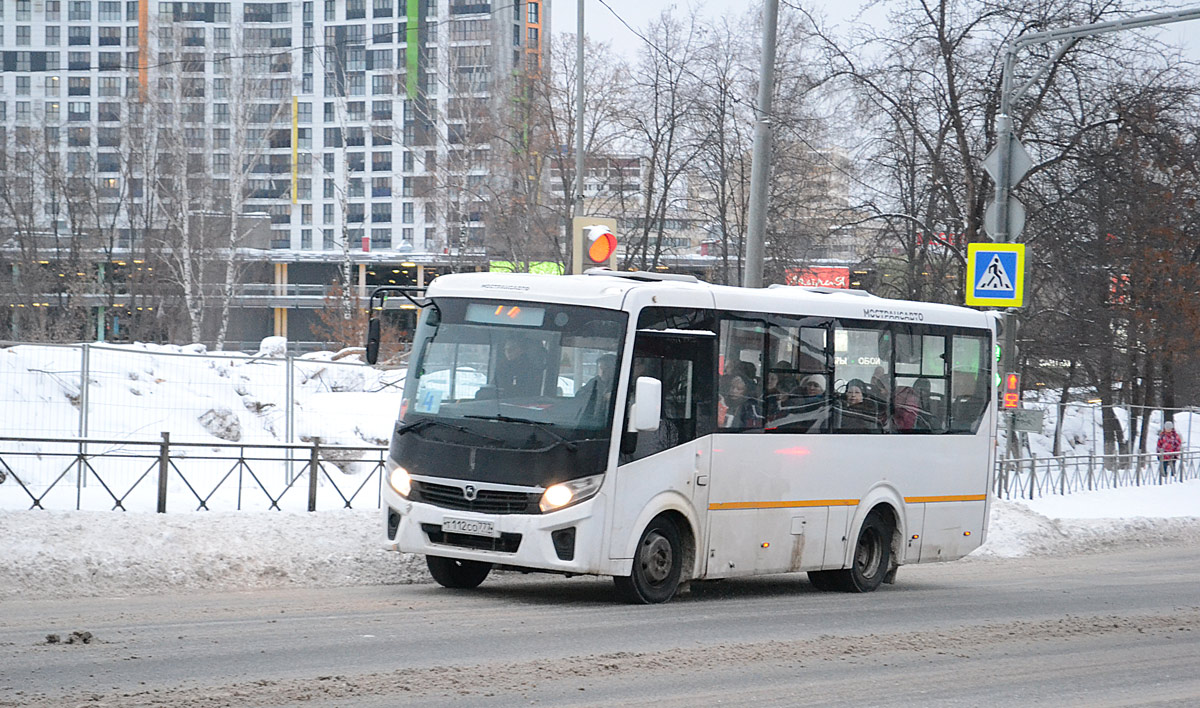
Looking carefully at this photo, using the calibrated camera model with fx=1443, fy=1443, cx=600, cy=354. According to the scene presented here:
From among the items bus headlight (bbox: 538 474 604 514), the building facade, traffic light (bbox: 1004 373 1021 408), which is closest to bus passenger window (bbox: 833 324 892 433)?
bus headlight (bbox: 538 474 604 514)

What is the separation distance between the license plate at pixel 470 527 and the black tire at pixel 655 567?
4.09 feet

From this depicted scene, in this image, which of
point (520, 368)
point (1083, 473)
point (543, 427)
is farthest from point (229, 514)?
point (1083, 473)

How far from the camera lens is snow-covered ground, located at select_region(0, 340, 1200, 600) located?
41.8 ft

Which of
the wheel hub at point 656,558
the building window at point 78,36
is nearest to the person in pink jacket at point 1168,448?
the wheel hub at point 656,558

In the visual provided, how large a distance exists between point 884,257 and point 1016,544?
1716 centimetres

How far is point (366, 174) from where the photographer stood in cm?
10644

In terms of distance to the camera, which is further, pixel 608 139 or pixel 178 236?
pixel 178 236

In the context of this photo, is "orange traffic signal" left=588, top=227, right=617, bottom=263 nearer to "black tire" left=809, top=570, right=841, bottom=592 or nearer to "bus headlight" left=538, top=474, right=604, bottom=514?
"black tire" left=809, top=570, right=841, bottom=592

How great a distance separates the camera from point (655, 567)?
40.4 ft

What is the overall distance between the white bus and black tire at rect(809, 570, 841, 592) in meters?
0.03

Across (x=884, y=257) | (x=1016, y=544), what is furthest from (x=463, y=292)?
(x=884, y=257)

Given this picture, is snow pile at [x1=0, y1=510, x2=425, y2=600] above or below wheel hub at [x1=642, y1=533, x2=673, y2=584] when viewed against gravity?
below

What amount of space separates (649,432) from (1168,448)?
2981 centimetres

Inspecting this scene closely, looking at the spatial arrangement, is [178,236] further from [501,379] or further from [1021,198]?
[501,379]
